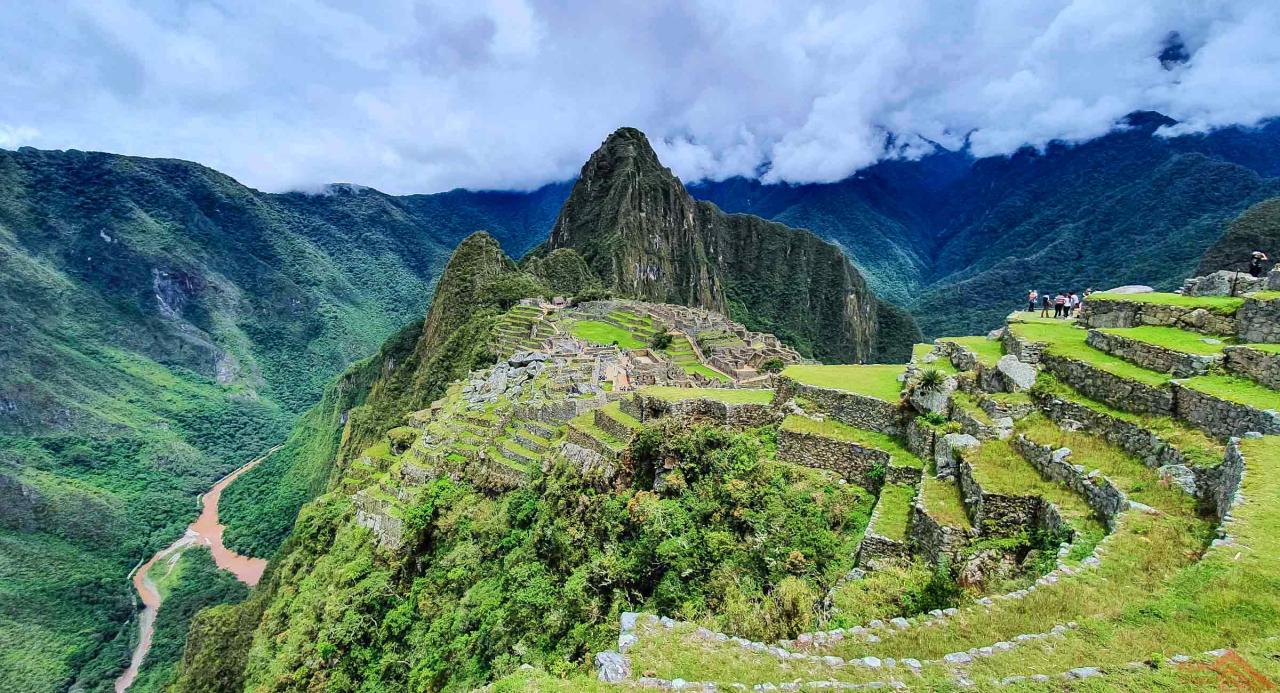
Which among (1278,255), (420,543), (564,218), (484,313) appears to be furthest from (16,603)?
(1278,255)

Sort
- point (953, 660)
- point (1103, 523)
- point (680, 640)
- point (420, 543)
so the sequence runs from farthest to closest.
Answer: point (420, 543) → point (1103, 523) → point (680, 640) → point (953, 660)

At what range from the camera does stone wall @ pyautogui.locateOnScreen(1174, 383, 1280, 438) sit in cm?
728

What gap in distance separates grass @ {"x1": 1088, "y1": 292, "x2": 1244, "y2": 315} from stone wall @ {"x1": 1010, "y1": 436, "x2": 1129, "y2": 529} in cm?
452

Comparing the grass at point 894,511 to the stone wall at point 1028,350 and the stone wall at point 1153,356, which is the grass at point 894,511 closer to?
the stone wall at point 1028,350

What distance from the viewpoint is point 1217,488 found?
6898 mm

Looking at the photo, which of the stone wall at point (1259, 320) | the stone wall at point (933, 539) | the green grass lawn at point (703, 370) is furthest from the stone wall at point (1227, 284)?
the green grass lawn at point (703, 370)

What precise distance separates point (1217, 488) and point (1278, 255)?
13465cm

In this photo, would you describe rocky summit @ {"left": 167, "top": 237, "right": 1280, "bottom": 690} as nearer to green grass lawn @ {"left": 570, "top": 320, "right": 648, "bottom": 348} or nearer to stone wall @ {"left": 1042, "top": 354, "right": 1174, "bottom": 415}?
stone wall @ {"left": 1042, "top": 354, "right": 1174, "bottom": 415}

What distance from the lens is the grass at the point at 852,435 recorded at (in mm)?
11297

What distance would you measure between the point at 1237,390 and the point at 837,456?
20.6 ft

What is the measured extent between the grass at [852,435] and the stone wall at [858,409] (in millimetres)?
163

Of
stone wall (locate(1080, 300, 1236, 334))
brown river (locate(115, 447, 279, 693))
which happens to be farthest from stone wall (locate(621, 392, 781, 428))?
brown river (locate(115, 447, 279, 693))

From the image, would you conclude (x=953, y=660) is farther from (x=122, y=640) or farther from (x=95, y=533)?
(x=95, y=533)

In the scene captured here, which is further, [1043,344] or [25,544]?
[25,544]
